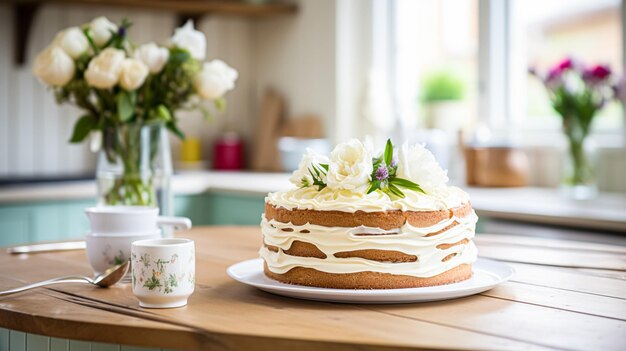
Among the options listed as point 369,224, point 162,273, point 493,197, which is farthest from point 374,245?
point 493,197

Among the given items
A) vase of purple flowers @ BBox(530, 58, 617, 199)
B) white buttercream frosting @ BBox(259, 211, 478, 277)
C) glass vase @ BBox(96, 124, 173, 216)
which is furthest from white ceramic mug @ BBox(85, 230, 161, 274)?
vase of purple flowers @ BBox(530, 58, 617, 199)

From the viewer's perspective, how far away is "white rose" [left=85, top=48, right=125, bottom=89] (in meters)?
1.66

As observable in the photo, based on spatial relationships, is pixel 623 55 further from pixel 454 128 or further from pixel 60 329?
pixel 60 329

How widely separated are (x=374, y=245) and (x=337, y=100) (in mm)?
2511

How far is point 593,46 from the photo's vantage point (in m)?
2.94

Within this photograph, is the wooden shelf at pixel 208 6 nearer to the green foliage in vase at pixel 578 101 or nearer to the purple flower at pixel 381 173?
the green foliage in vase at pixel 578 101

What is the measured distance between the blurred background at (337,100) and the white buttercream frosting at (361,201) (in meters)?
1.29

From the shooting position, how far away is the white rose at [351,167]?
1.14m

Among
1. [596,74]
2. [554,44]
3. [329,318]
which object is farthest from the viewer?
[554,44]

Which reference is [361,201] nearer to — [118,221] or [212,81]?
[118,221]

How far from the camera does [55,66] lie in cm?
169

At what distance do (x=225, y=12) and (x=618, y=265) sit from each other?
2.51 m

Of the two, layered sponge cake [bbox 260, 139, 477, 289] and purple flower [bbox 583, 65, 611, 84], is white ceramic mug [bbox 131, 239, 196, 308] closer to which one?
layered sponge cake [bbox 260, 139, 477, 289]

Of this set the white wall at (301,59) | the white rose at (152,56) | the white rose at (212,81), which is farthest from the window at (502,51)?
the white rose at (152,56)
